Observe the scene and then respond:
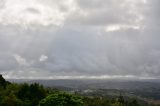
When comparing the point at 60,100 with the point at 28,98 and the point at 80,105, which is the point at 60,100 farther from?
the point at 28,98

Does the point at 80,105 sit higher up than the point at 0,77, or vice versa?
the point at 0,77

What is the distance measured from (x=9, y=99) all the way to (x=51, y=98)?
35164 millimetres

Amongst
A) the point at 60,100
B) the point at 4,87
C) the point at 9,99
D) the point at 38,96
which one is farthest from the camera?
the point at 4,87

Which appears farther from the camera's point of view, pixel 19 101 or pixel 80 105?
pixel 19 101

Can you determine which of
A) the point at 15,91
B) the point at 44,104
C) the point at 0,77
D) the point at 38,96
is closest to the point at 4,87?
the point at 0,77

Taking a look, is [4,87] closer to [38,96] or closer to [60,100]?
[38,96]

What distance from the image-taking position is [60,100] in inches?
4274

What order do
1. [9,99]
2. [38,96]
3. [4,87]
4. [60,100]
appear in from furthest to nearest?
[4,87] → [38,96] → [9,99] → [60,100]

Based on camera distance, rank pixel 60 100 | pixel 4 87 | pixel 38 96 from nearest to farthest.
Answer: pixel 60 100, pixel 38 96, pixel 4 87

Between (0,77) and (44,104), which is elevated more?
(0,77)

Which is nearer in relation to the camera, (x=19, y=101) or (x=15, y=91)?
(x=19, y=101)

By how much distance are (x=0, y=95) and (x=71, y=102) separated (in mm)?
53308

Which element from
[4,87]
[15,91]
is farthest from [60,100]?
[4,87]

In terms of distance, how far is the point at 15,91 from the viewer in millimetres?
156000
